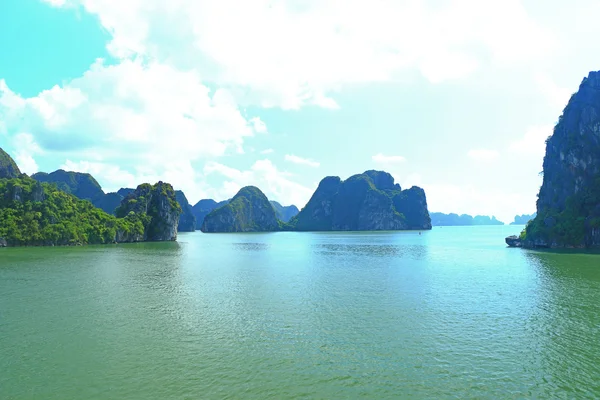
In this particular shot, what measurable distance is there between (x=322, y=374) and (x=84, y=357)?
15.6 meters

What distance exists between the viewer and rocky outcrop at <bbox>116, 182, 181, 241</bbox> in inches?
7013

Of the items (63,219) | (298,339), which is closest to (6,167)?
(63,219)

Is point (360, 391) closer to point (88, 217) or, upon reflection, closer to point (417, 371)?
point (417, 371)

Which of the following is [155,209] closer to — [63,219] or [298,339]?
[63,219]

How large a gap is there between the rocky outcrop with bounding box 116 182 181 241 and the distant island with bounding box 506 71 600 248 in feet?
519

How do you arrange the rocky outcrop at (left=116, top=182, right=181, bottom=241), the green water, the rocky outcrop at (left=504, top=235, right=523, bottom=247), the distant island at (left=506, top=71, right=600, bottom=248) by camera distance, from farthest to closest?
the rocky outcrop at (left=116, top=182, right=181, bottom=241) < the rocky outcrop at (left=504, top=235, right=523, bottom=247) < the distant island at (left=506, top=71, right=600, bottom=248) < the green water

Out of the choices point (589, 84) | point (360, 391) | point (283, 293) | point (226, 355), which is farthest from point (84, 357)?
point (589, 84)

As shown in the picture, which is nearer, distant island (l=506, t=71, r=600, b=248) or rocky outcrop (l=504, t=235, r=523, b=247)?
distant island (l=506, t=71, r=600, b=248)

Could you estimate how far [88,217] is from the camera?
146 m

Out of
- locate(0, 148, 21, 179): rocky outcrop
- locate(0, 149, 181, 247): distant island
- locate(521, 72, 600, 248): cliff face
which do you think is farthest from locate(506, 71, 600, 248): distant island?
locate(0, 148, 21, 179): rocky outcrop

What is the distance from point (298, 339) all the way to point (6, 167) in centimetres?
22807

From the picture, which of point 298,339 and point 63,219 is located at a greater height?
point 63,219

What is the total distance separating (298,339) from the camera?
26.3 metres

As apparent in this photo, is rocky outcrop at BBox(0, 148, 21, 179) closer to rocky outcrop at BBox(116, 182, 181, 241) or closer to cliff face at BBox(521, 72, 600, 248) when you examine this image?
rocky outcrop at BBox(116, 182, 181, 241)
